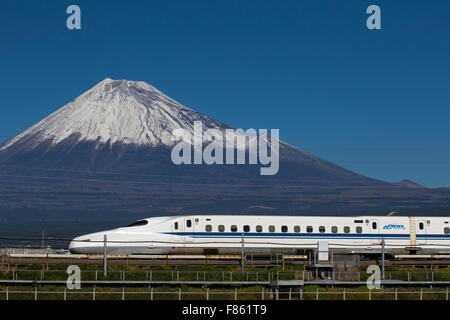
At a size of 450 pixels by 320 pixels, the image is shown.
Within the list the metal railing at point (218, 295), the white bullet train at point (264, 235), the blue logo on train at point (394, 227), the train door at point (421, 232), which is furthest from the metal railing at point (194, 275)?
the train door at point (421, 232)

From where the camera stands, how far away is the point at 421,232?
7388 centimetres

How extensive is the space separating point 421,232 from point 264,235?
14583mm

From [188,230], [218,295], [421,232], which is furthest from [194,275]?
[421,232]

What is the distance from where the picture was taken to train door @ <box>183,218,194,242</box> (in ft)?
229

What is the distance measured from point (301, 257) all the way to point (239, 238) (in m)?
7.03

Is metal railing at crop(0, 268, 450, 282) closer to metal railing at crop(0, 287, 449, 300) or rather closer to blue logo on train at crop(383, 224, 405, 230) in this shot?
metal railing at crop(0, 287, 449, 300)

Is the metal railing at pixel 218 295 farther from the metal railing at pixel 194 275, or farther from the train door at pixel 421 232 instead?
the train door at pixel 421 232

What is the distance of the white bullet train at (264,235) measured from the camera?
2712 inches
